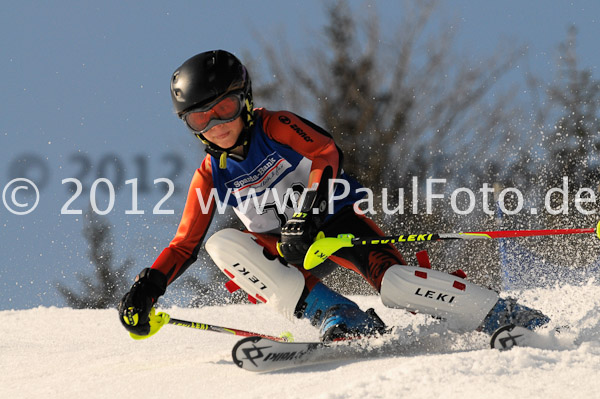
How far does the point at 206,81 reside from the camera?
317 cm

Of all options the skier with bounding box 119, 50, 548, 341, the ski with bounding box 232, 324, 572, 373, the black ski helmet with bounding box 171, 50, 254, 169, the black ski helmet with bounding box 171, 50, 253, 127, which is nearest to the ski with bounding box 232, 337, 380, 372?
the ski with bounding box 232, 324, 572, 373

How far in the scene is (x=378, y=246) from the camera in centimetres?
329

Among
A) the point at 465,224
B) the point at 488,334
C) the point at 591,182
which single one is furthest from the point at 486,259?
the point at 488,334

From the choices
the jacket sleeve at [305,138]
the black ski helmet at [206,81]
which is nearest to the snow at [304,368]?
the jacket sleeve at [305,138]

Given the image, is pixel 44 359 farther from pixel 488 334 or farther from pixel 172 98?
pixel 488 334

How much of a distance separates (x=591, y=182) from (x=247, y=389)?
9.79 m

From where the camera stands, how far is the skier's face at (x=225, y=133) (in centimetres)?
327

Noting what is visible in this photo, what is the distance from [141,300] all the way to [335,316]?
3.13 feet

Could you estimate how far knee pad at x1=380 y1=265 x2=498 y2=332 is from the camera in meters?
3.04

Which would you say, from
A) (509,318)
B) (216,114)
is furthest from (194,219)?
(509,318)

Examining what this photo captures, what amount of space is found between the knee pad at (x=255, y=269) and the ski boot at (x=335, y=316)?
97 millimetres

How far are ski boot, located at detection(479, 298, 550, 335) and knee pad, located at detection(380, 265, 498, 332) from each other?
0.04 meters

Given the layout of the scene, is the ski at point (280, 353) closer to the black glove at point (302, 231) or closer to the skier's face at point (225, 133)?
the black glove at point (302, 231)

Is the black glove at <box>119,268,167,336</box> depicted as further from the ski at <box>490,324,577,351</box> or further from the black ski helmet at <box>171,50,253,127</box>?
the ski at <box>490,324,577,351</box>
